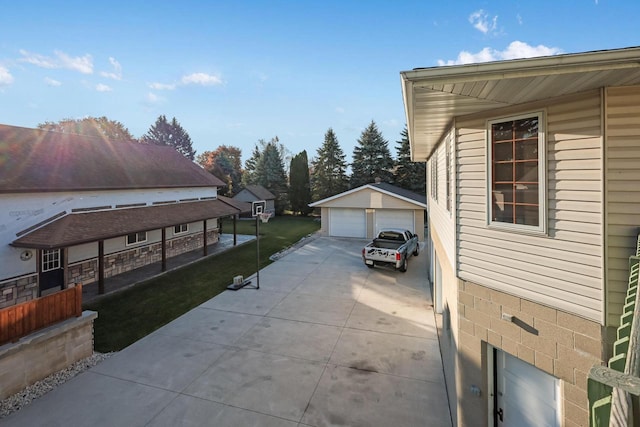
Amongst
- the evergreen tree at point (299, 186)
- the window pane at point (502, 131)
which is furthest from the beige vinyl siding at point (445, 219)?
the evergreen tree at point (299, 186)

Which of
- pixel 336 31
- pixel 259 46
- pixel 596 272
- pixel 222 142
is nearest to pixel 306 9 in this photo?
pixel 336 31

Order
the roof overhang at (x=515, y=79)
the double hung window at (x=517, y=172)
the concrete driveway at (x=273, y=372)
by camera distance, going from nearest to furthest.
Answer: the roof overhang at (x=515, y=79) < the double hung window at (x=517, y=172) < the concrete driveway at (x=273, y=372)

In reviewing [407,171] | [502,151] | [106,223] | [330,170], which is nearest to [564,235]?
[502,151]

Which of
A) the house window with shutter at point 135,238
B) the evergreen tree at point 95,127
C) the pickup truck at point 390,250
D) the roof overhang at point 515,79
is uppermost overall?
the evergreen tree at point 95,127

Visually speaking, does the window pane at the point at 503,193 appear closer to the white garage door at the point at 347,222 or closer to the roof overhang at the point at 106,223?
the roof overhang at the point at 106,223

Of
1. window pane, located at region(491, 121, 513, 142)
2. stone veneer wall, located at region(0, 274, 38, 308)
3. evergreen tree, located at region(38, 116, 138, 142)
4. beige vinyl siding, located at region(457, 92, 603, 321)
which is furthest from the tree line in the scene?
beige vinyl siding, located at region(457, 92, 603, 321)

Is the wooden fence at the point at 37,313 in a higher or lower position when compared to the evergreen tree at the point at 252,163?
lower

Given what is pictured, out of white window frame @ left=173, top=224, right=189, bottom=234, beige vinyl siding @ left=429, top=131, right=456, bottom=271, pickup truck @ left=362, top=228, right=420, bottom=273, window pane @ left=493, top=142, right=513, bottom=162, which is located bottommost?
pickup truck @ left=362, top=228, right=420, bottom=273

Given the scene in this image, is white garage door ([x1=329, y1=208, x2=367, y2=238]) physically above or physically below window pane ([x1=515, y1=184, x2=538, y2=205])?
below

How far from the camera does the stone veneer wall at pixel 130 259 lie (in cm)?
1324

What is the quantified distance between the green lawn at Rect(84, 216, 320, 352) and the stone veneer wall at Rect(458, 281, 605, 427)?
8.81 m

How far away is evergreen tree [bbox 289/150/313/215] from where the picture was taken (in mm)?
40219

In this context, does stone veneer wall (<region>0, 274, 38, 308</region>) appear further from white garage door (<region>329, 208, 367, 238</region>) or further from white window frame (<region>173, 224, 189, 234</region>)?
white garage door (<region>329, 208, 367, 238</region>)

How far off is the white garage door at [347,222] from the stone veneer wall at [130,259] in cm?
994
